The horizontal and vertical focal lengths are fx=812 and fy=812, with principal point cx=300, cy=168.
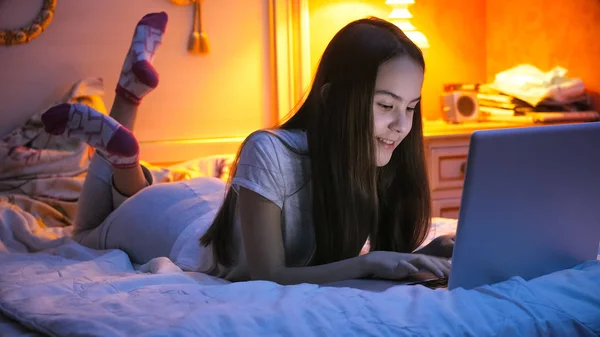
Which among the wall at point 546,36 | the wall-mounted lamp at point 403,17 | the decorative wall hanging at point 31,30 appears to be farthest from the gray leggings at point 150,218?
the wall at point 546,36

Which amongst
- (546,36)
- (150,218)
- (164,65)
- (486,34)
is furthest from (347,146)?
(486,34)

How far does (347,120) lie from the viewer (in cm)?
136

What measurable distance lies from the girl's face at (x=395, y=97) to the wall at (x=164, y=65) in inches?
65.0

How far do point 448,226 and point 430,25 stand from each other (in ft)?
5.16

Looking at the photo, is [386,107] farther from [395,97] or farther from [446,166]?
[446,166]

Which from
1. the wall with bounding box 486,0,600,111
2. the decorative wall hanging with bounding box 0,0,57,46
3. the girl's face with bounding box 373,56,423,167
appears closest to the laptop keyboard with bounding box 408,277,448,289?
the girl's face with bounding box 373,56,423,167

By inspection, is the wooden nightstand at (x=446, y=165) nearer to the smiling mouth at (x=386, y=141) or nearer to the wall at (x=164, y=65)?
the wall at (x=164, y=65)

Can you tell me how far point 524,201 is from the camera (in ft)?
3.40

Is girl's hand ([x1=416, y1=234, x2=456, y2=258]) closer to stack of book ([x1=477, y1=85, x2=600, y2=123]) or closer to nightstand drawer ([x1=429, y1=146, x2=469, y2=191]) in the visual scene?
nightstand drawer ([x1=429, y1=146, x2=469, y2=191])

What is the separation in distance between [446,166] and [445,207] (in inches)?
5.9

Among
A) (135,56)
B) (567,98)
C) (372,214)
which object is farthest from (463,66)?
(372,214)

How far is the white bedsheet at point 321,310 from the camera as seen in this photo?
98cm

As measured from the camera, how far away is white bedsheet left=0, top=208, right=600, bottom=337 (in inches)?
38.5

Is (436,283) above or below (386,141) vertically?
below
